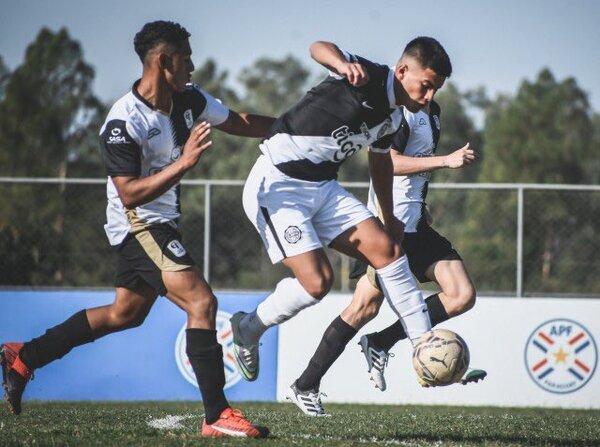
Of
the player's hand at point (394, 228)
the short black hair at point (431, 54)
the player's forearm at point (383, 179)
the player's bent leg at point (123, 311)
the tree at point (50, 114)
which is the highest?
the tree at point (50, 114)

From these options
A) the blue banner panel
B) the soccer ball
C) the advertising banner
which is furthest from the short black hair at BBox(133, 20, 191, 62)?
the advertising banner

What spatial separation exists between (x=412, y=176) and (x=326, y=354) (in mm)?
1669

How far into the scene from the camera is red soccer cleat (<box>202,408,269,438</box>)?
5754mm

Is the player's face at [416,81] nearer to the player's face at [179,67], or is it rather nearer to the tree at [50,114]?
the player's face at [179,67]

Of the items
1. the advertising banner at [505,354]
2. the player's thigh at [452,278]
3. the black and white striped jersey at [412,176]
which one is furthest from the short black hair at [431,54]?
the advertising banner at [505,354]

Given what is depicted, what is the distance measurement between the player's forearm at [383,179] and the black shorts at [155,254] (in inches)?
56.6

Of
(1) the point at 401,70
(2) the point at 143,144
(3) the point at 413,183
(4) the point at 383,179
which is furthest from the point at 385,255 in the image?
(3) the point at 413,183

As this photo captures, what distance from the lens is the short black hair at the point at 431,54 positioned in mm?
Result: 6035

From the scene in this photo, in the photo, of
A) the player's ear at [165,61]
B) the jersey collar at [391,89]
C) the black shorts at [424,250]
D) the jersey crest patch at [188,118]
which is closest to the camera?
the player's ear at [165,61]

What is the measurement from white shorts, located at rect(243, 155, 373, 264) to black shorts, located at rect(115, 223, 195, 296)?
53 centimetres

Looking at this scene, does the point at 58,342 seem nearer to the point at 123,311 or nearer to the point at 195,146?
the point at 123,311

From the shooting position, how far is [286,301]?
6086mm

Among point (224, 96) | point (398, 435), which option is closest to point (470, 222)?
point (398, 435)

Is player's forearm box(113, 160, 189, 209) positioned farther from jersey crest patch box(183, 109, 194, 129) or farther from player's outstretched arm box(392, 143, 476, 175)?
player's outstretched arm box(392, 143, 476, 175)
